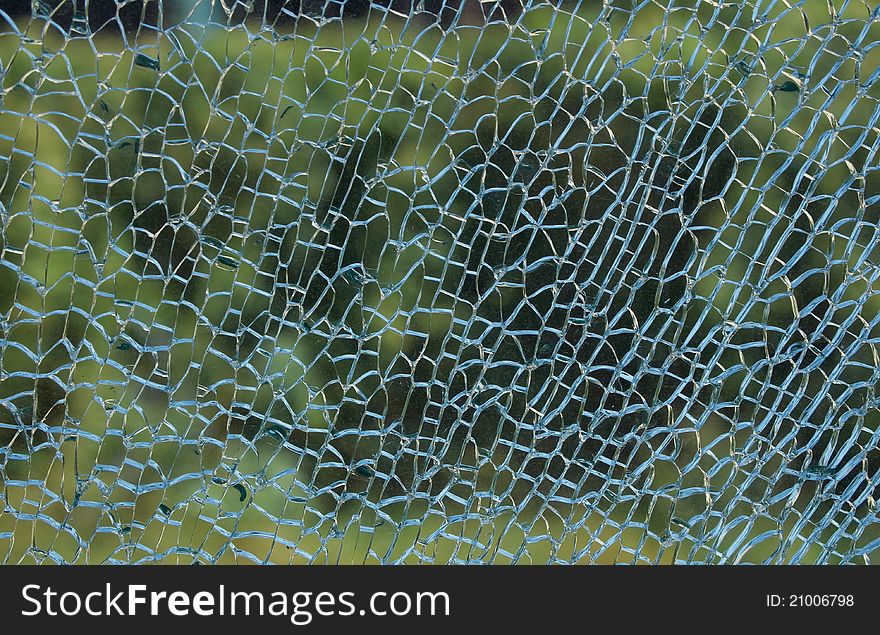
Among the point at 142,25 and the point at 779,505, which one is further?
the point at 779,505

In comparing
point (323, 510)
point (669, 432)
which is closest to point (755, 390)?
point (669, 432)

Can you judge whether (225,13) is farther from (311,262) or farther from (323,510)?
(323,510)

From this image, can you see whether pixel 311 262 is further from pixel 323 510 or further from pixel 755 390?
pixel 755 390

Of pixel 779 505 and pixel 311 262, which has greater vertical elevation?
pixel 311 262

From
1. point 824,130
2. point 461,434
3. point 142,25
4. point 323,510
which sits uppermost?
point 824,130

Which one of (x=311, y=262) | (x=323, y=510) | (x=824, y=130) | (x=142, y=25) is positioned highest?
(x=824, y=130)

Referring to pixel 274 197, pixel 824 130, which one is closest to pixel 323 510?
pixel 274 197
